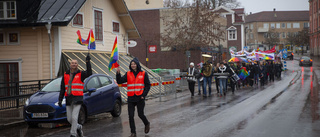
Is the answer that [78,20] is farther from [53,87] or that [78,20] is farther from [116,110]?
[53,87]

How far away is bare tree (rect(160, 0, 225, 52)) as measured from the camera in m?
38.3

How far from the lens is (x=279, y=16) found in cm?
12156

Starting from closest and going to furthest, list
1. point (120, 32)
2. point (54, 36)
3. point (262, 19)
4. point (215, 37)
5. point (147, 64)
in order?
point (54, 36) < point (120, 32) < point (215, 37) < point (147, 64) < point (262, 19)

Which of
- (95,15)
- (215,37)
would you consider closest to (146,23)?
(215,37)

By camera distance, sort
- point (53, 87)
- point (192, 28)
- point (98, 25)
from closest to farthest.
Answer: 1. point (53, 87)
2. point (98, 25)
3. point (192, 28)

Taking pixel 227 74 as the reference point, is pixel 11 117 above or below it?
below

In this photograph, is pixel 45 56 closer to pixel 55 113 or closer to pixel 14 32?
pixel 14 32

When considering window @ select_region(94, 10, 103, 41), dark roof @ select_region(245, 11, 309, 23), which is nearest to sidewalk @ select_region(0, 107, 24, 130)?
window @ select_region(94, 10, 103, 41)

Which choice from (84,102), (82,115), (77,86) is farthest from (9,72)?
(77,86)

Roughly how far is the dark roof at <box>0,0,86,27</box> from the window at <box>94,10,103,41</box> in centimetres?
255

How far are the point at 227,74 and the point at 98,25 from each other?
7.62 m

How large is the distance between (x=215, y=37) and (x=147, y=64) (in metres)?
9.51

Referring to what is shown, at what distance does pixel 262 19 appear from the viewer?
4739 inches

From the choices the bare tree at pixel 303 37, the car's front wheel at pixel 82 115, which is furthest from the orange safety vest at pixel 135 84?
the bare tree at pixel 303 37
